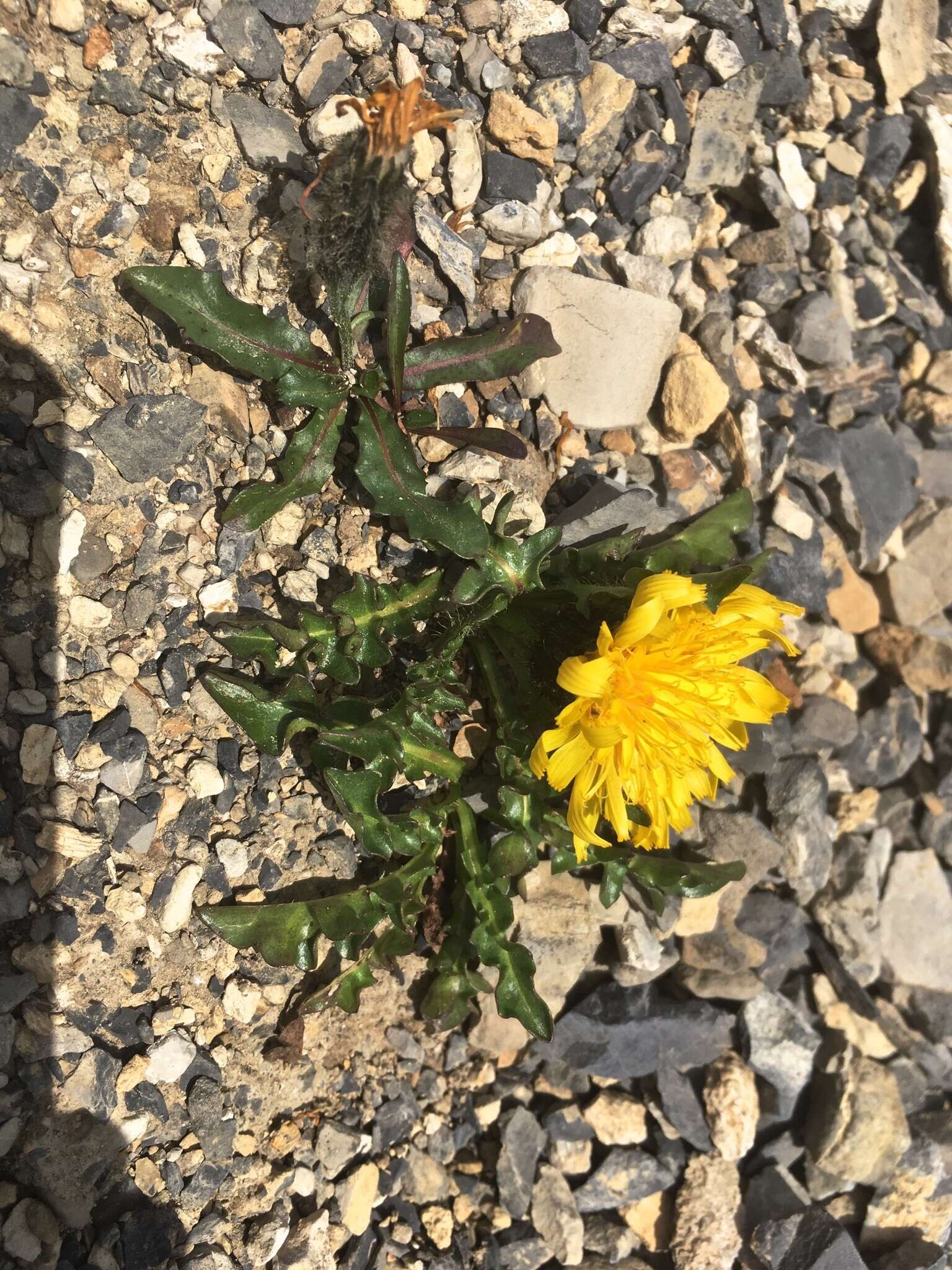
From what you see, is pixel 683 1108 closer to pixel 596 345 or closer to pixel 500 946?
pixel 500 946

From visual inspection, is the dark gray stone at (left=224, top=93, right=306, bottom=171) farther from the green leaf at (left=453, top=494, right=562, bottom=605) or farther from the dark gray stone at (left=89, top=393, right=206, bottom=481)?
the green leaf at (left=453, top=494, right=562, bottom=605)

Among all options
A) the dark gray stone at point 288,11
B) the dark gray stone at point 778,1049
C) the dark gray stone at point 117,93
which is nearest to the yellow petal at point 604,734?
the dark gray stone at point 778,1049

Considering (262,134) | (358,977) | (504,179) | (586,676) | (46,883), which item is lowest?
(358,977)

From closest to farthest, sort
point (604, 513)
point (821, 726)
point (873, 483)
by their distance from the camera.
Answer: point (604, 513) < point (821, 726) < point (873, 483)

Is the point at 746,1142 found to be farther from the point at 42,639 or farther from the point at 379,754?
the point at 42,639

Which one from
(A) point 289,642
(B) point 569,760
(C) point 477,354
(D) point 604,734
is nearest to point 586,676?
(D) point 604,734

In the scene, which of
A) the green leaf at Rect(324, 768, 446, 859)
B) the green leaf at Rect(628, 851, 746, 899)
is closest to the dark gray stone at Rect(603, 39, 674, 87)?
the green leaf at Rect(324, 768, 446, 859)
